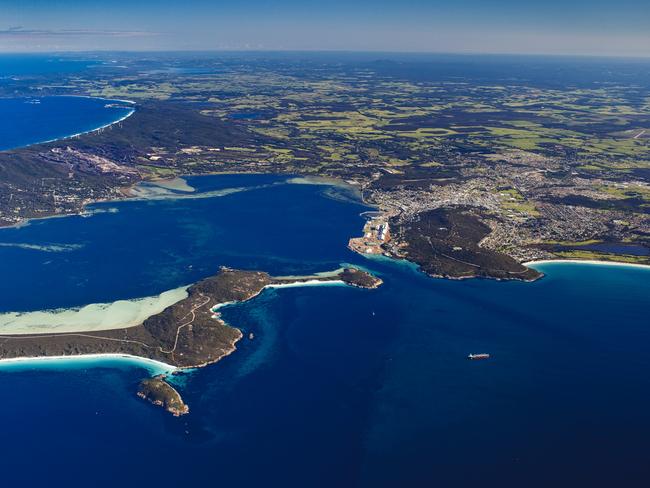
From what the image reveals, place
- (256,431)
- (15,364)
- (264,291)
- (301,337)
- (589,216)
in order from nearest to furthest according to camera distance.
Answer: (256,431) → (15,364) → (301,337) → (264,291) → (589,216)

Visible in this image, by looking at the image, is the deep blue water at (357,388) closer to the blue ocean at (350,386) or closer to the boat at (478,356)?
the blue ocean at (350,386)

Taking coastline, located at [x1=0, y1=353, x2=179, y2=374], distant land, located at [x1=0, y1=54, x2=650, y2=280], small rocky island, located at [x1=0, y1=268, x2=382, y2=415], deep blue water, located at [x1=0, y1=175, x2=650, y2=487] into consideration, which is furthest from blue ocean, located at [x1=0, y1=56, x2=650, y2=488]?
distant land, located at [x1=0, y1=54, x2=650, y2=280]

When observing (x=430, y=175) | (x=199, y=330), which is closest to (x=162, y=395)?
(x=199, y=330)

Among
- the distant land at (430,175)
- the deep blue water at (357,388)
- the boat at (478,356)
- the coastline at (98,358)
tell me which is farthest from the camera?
the distant land at (430,175)

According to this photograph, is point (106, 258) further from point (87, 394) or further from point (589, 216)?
point (589, 216)

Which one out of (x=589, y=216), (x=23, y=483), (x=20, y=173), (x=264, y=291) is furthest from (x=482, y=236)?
(x=20, y=173)

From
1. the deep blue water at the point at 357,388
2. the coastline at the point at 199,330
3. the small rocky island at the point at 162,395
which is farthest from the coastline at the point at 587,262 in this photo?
the small rocky island at the point at 162,395

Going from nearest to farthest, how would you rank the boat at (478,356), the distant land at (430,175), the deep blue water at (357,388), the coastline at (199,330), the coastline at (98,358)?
the deep blue water at (357,388) → the coastline at (98,358) → the coastline at (199,330) → the boat at (478,356) → the distant land at (430,175)
